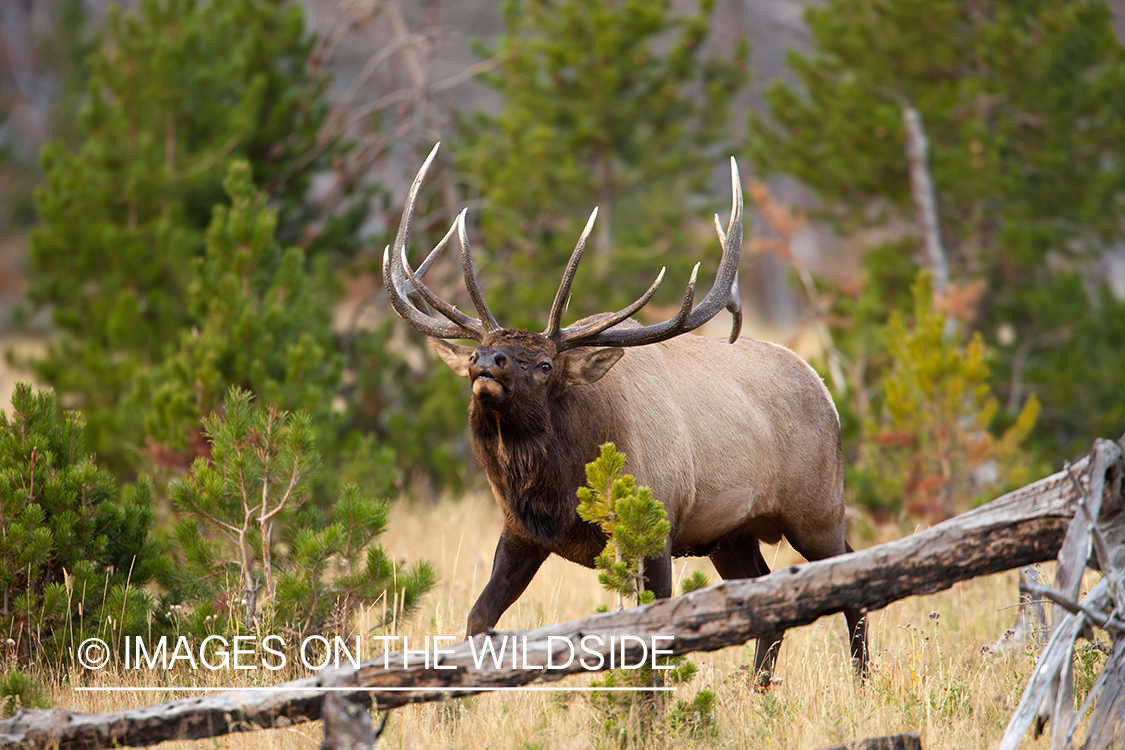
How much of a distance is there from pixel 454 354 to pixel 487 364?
676 millimetres

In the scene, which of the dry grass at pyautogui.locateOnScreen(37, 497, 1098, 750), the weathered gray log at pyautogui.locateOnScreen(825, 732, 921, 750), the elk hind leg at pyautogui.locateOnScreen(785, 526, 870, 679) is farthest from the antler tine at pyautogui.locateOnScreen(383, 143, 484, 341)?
the weathered gray log at pyautogui.locateOnScreen(825, 732, 921, 750)

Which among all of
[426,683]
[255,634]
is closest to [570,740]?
[426,683]

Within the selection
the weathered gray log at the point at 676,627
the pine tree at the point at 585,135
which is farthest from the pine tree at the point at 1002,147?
the weathered gray log at the point at 676,627

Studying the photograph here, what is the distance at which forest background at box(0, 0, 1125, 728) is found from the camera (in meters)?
8.25

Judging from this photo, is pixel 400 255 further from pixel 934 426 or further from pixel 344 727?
pixel 934 426

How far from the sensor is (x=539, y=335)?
480 centimetres

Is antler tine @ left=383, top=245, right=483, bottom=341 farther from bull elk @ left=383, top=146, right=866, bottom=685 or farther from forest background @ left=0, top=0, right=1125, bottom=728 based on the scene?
forest background @ left=0, top=0, right=1125, bottom=728

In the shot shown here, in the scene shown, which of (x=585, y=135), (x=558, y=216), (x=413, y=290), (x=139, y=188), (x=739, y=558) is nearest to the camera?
(x=413, y=290)

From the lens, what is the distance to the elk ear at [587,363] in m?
4.72

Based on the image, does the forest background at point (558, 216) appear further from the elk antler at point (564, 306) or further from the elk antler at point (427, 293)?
the elk antler at point (564, 306)

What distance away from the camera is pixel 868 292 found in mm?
10398

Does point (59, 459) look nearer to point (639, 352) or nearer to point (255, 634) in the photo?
point (255, 634)

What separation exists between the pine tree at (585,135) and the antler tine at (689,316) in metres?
5.63

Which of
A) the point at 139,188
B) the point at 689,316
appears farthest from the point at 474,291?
the point at 139,188
